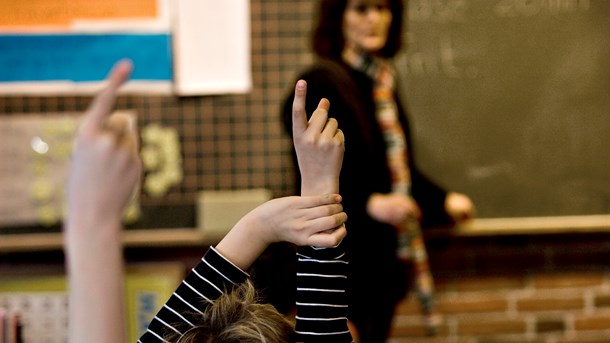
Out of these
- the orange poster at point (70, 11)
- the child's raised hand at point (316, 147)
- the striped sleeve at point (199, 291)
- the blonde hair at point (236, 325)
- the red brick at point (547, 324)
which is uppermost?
the orange poster at point (70, 11)

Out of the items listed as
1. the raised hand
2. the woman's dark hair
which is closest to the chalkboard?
the woman's dark hair

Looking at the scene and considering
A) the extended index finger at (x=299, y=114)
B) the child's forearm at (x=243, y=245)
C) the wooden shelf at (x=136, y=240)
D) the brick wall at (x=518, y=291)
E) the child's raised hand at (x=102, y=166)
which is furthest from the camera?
the brick wall at (x=518, y=291)

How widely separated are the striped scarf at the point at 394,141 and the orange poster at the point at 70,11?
769mm

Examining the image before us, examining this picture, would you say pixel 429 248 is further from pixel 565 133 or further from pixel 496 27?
pixel 496 27

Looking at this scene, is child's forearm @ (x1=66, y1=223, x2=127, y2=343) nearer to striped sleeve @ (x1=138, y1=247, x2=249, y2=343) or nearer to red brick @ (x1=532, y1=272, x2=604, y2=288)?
striped sleeve @ (x1=138, y1=247, x2=249, y2=343)

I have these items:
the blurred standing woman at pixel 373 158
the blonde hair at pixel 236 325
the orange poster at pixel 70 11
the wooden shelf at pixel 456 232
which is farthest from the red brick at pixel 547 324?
the blonde hair at pixel 236 325

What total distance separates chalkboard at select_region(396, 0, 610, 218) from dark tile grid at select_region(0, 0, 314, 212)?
0.35m

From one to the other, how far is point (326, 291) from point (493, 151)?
1.62 meters

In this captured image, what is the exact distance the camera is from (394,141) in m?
1.87

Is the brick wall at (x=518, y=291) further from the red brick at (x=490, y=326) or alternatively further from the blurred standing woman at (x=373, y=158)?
the blurred standing woman at (x=373, y=158)

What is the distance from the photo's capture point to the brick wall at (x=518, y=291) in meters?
2.38

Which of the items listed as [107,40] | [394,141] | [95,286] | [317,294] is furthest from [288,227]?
[107,40]

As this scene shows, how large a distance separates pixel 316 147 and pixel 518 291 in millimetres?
1835

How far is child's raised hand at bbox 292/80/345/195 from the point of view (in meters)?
0.75
